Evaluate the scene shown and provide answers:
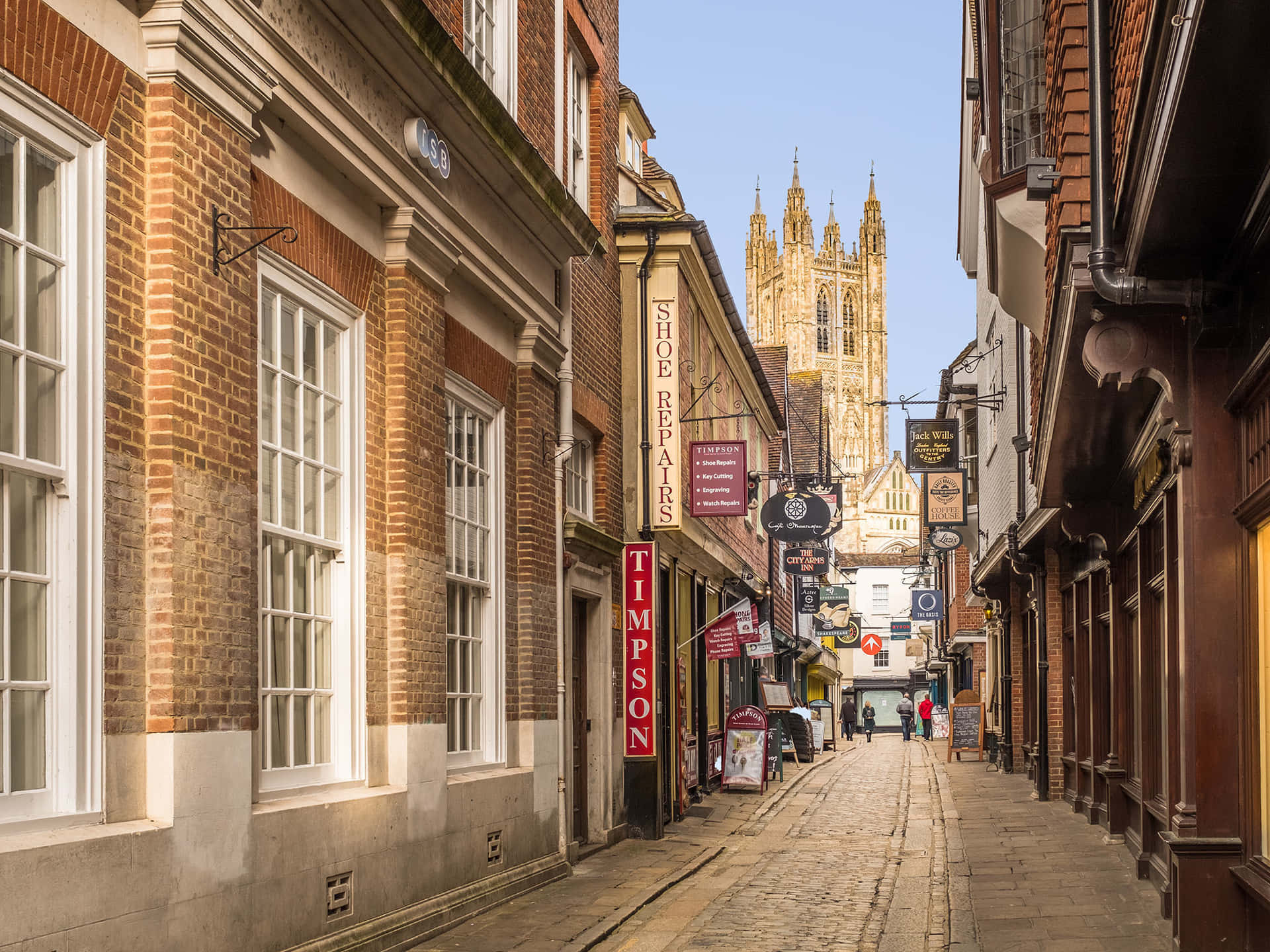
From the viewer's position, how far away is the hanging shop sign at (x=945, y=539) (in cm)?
3284

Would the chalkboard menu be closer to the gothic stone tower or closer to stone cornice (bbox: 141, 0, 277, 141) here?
stone cornice (bbox: 141, 0, 277, 141)

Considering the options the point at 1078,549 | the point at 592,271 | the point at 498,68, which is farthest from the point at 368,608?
the point at 1078,549

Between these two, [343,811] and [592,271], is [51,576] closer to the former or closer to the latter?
Result: [343,811]

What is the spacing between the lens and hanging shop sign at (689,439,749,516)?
18.9 m

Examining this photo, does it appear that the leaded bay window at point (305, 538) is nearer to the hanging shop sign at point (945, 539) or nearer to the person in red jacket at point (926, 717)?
the hanging shop sign at point (945, 539)

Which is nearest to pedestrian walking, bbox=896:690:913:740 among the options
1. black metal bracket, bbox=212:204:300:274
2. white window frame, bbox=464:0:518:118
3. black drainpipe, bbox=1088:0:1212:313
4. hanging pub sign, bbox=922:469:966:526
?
hanging pub sign, bbox=922:469:966:526

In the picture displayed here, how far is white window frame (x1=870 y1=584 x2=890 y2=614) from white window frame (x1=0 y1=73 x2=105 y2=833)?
99302mm

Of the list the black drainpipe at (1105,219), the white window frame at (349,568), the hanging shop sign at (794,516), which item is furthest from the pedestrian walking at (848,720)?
the black drainpipe at (1105,219)

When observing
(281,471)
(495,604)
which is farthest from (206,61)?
(495,604)

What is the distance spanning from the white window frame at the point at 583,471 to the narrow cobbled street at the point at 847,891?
3351 mm

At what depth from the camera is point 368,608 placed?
947 cm

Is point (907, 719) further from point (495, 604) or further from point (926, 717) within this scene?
point (495, 604)

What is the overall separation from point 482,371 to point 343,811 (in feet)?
13.7

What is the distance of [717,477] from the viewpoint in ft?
62.5
